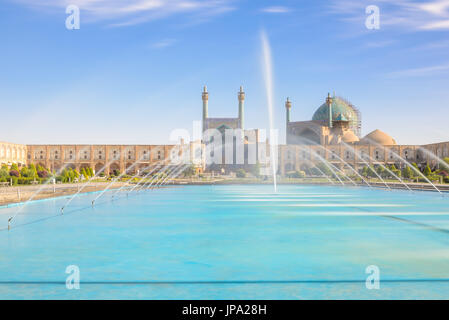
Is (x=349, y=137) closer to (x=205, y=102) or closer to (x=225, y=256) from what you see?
(x=205, y=102)

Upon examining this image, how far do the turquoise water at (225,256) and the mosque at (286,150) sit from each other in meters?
53.2

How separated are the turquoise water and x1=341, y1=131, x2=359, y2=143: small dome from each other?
62.8m

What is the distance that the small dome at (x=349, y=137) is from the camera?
73.5 m

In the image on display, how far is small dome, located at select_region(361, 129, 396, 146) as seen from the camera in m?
71.5

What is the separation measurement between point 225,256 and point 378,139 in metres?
68.9

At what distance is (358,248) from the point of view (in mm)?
7543

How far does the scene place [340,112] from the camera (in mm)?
75562

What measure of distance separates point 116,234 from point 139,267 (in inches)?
128

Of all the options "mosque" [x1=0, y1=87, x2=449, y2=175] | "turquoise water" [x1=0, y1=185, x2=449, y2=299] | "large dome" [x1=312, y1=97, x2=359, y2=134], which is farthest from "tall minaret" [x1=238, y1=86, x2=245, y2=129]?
"turquoise water" [x1=0, y1=185, x2=449, y2=299]

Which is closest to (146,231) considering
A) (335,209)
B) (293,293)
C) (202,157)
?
(293,293)

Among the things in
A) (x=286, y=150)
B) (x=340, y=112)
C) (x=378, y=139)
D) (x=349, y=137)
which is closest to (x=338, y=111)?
(x=340, y=112)

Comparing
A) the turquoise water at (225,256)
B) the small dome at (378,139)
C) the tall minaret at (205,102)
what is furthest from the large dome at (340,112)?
the turquoise water at (225,256)

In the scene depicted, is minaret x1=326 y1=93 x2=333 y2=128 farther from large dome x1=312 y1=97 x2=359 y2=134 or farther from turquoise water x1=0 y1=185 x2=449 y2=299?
turquoise water x1=0 y1=185 x2=449 y2=299
